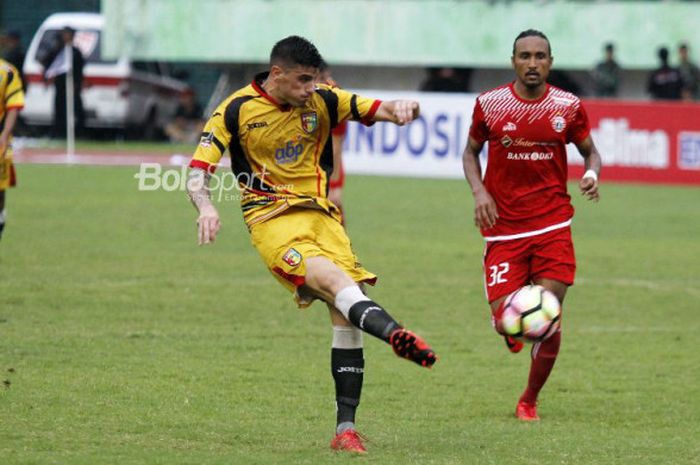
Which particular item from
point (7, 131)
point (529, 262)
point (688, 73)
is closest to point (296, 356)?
point (529, 262)

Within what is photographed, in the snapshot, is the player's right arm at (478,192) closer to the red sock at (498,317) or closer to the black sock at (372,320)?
the red sock at (498,317)

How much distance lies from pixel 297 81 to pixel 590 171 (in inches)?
84.5

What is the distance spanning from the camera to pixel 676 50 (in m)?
32.9

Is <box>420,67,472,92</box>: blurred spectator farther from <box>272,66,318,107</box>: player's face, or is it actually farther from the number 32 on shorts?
<box>272,66,318,107</box>: player's face

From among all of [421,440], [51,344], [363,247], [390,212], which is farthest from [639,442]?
[390,212]

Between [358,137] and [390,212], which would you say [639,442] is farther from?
[358,137]

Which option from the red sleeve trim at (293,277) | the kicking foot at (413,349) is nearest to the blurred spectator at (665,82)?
the red sleeve trim at (293,277)

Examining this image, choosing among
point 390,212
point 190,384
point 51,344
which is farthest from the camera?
point 390,212

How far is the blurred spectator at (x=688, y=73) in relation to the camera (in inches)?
1206

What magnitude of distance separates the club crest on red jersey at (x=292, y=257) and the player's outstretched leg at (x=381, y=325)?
31cm

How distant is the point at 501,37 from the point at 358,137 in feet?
22.8

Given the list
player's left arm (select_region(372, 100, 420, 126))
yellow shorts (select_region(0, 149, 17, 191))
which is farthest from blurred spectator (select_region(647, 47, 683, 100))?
player's left arm (select_region(372, 100, 420, 126))

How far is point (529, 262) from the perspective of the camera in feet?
30.0

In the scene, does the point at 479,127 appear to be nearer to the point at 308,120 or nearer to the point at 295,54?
the point at 308,120
